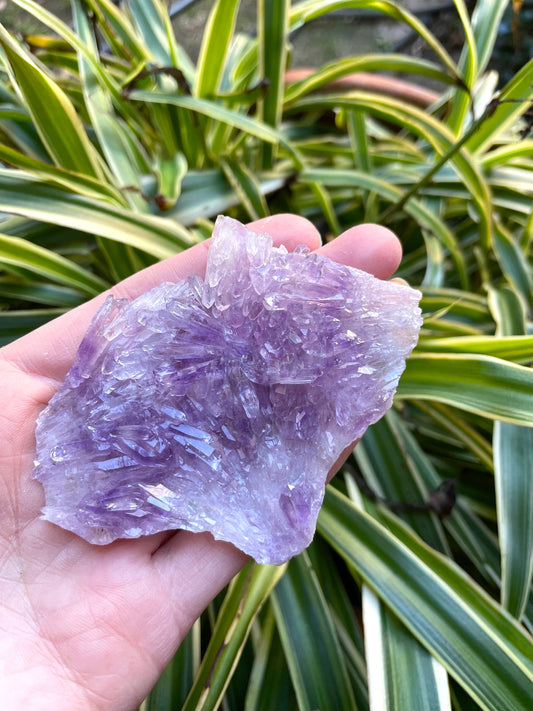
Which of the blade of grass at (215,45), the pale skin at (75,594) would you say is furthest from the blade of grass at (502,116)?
the pale skin at (75,594)

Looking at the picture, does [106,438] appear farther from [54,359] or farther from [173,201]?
[173,201]

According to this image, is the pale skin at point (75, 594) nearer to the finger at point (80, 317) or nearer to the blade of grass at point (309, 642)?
the finger at point (80, 317)

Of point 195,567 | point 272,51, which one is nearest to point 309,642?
point 195,567

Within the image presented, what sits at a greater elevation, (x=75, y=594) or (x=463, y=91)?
(x=463, y=91)

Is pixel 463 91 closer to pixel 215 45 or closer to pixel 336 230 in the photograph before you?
pixel 336 230

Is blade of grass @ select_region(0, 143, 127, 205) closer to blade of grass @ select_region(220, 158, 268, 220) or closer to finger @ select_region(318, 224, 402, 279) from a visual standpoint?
blade of grass @ select_region(220, 158, 268, 220)

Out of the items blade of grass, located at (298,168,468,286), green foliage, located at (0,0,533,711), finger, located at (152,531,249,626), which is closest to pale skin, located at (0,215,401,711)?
finger, located at (152,531,249,626)
